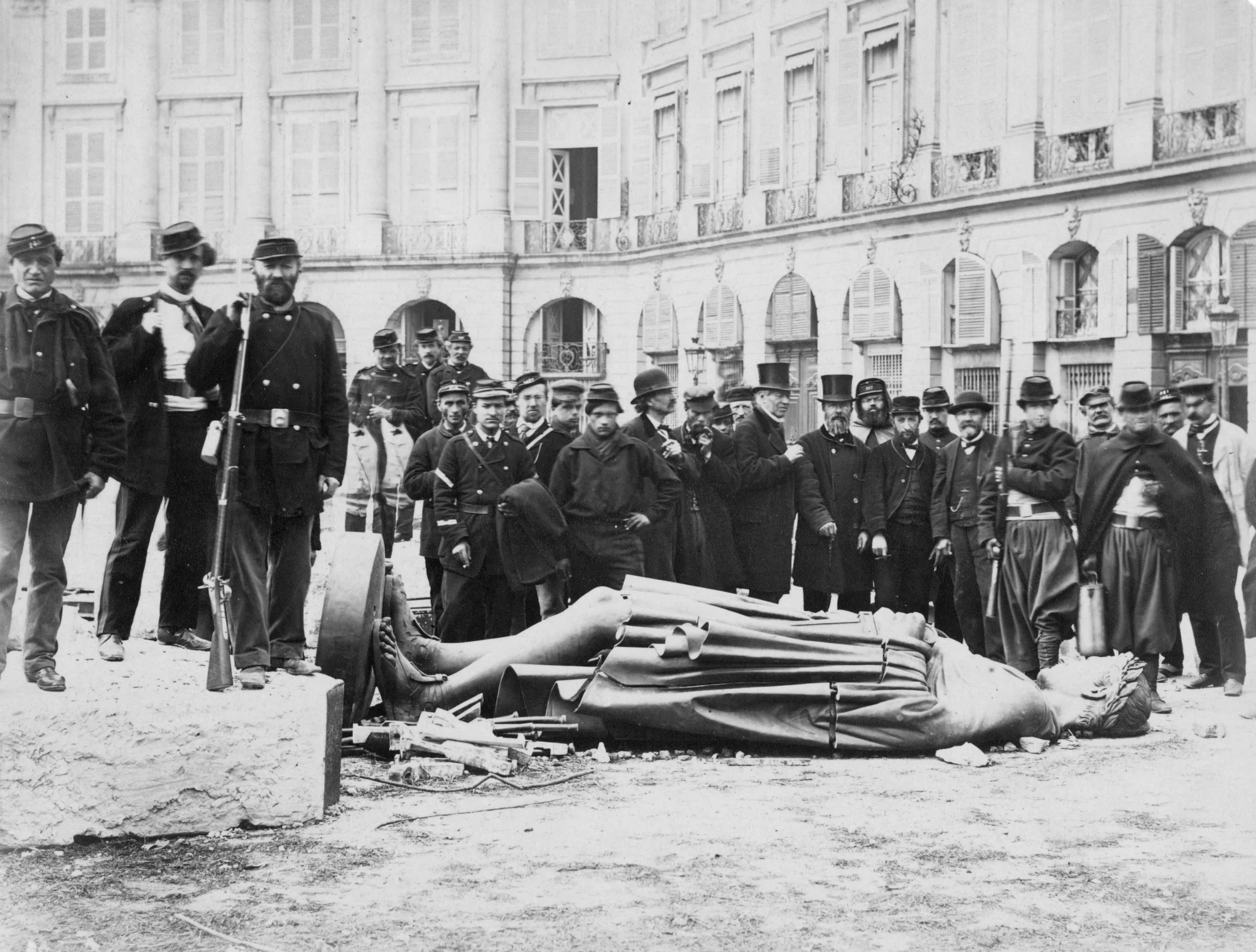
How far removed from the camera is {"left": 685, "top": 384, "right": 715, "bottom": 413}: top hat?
9.53 metres

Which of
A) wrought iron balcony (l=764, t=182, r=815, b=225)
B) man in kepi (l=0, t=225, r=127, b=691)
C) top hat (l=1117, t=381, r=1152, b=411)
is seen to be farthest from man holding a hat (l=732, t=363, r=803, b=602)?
wrought iron balcony (l=764, t=182, r=815, b=225)

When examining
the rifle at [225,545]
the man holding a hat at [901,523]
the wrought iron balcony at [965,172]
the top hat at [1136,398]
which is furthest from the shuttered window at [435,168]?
the wrought iron balcony at [965,172]

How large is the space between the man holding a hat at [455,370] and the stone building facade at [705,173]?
1.76 feet

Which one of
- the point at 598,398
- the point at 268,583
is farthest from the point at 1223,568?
the point at 268,583

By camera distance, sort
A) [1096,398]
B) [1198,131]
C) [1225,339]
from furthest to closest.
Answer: [1198,131], [1225,339], [1096,398]

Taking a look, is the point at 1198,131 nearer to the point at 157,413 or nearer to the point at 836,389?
the point at 836,389

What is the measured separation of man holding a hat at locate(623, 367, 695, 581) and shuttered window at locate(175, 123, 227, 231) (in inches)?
102

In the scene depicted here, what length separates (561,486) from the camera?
863 centimetres

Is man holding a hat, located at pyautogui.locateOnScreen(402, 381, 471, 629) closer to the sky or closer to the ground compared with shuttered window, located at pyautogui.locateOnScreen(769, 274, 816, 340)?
closer to the ground

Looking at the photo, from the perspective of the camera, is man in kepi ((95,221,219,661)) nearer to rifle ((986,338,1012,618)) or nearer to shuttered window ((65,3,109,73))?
shuttered window ((65,3,109,73))

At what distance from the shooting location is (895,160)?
66.0ft

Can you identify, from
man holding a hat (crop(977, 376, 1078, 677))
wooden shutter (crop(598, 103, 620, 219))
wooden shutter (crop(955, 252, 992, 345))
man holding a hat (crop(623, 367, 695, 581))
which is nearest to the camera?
man holding a hat (crop(977, 376, 1078, 677))

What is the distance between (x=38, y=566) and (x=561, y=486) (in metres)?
3.58

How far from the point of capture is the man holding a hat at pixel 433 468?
8.90 m
